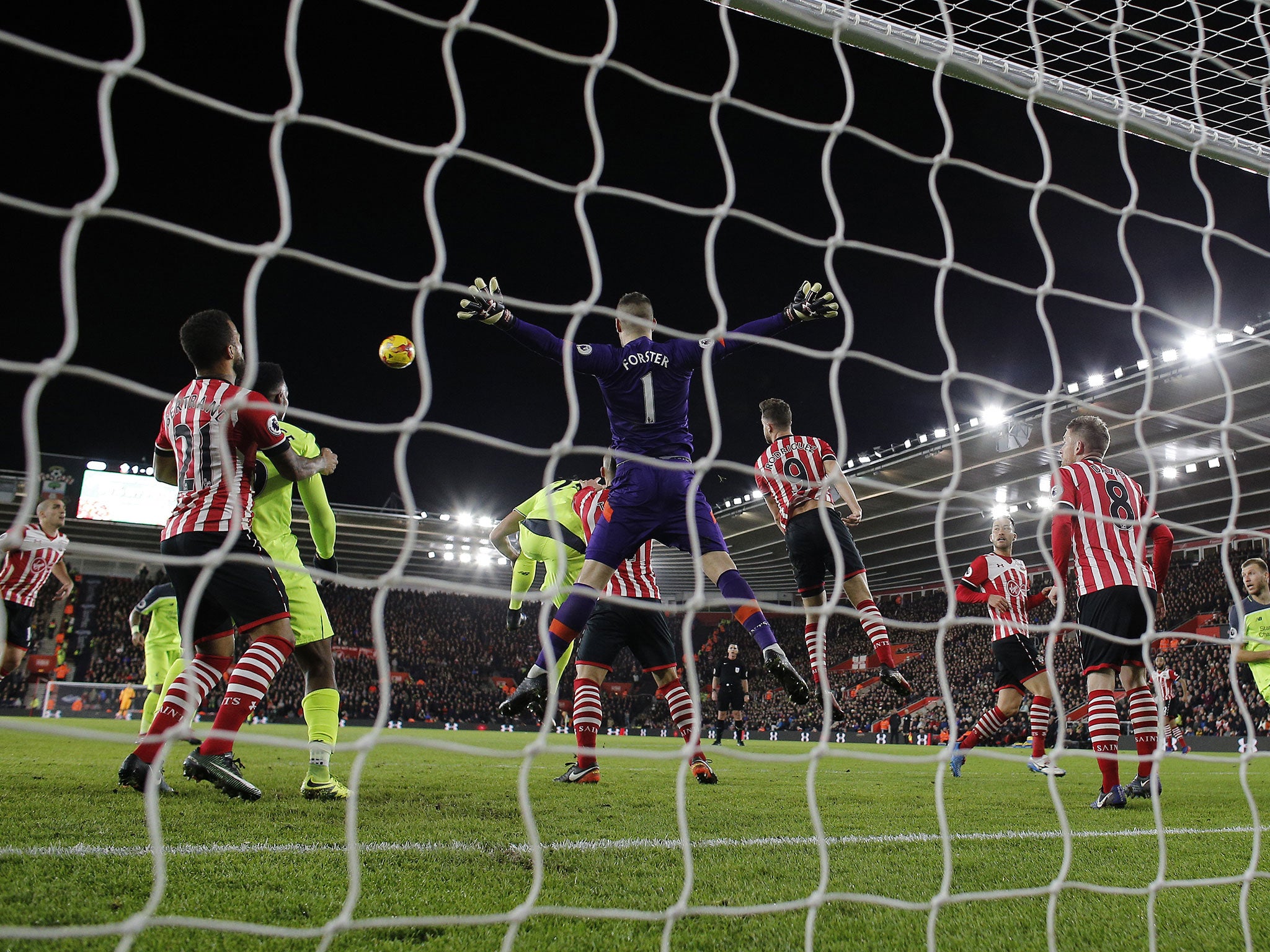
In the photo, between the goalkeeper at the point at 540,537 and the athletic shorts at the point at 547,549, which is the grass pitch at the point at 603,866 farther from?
the athletic shorts at the point at 547,549

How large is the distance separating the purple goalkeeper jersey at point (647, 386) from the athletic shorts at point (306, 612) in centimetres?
179

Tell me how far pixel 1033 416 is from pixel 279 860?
744 inches

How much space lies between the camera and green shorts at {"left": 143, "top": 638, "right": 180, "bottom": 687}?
303 inches

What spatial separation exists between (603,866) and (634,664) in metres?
31.3

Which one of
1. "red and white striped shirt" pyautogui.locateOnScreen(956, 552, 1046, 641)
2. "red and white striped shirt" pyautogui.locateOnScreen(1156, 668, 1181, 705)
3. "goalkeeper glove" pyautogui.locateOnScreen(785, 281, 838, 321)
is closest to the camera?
"goalkeeper glove" pyautogui.locateOnScreen(785, 281, 838, 321)

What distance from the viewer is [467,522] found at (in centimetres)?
2834

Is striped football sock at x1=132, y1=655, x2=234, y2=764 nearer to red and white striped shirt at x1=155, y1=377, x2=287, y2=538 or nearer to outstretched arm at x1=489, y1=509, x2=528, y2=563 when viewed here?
red and white striped shirt at x1=155, y1=377, x2=287, y2=538

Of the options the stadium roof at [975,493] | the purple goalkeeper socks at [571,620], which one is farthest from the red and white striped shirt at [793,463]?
the stadium roof at [975,493]

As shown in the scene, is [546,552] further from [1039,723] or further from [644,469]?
[1039,723]

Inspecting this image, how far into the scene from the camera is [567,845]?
2881 mm

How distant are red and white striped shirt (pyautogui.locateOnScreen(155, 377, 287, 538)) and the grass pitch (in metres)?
1.20

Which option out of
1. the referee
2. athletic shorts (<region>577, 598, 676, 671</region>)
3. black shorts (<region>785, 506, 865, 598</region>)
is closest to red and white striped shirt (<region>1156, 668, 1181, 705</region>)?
the referee

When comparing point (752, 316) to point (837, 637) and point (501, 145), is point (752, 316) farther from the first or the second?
point (837, 637)

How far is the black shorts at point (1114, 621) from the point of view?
14.1 feet
